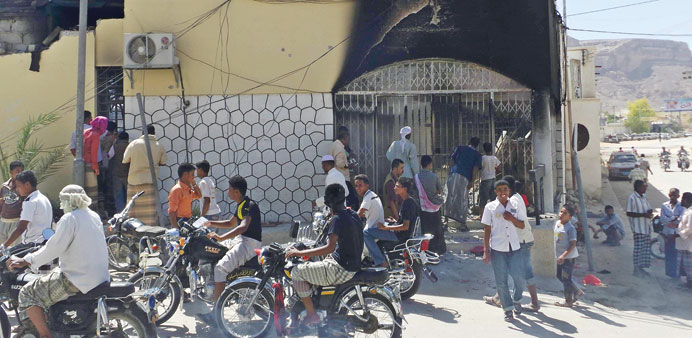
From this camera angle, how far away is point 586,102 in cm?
2342

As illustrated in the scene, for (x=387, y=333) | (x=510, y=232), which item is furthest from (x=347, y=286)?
(x=510, y=232)

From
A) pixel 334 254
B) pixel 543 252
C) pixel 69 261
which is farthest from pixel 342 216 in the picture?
pixel 543 252

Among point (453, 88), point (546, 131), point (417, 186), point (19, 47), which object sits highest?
point (19, 47)

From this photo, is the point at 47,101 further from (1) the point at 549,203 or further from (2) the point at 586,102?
(2) the point at 586,102

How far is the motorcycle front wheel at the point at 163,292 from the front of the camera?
6.21 meters

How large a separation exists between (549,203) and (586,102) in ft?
47.6

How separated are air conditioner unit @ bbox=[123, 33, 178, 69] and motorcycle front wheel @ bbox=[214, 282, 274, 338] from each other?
535 centimetres

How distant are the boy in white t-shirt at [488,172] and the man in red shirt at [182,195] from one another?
189 inches

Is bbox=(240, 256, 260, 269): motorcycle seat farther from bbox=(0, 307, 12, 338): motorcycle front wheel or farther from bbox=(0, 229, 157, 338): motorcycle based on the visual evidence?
bbox=(0, 307, 12, 338): motorcycle front wheel

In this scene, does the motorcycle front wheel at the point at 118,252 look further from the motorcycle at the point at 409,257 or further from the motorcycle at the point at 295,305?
the motorcycle at the point at 295,305

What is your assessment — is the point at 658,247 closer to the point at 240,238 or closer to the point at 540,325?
the point at 540,325

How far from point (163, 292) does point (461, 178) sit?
5436mm

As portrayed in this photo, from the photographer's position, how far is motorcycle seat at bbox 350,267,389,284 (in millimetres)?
5684

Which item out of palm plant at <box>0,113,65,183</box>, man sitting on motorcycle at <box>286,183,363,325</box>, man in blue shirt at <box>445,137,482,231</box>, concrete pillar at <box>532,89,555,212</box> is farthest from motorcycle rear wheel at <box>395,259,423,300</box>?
palm plant at <box>0,113,65,183</box>
